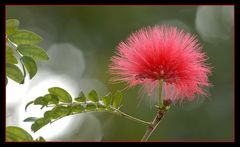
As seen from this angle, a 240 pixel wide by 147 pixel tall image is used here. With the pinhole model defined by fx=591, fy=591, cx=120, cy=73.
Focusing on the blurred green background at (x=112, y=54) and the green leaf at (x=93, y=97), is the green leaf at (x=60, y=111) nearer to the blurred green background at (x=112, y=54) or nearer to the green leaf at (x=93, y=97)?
the green leaf at (x=93, y=97)

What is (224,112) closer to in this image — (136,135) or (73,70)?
(136,135)

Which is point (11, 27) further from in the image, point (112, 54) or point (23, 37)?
point (112, 54)

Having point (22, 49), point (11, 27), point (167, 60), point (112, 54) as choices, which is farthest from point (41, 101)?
point (112, 54)

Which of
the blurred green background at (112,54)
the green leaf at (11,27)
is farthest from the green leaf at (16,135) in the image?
the blurred green background at (112,54)

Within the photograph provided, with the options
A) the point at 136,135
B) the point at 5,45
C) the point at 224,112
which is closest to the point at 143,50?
the point at 5,45

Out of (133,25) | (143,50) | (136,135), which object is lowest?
(136,135)

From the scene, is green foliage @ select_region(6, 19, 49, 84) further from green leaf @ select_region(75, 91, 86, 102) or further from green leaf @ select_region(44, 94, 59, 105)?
green leaf @ select_region(75, 91, 86, 102)

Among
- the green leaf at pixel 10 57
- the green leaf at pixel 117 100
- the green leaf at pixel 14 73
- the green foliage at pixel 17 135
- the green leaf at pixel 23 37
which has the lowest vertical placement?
the green foliage at pixel 17 135
